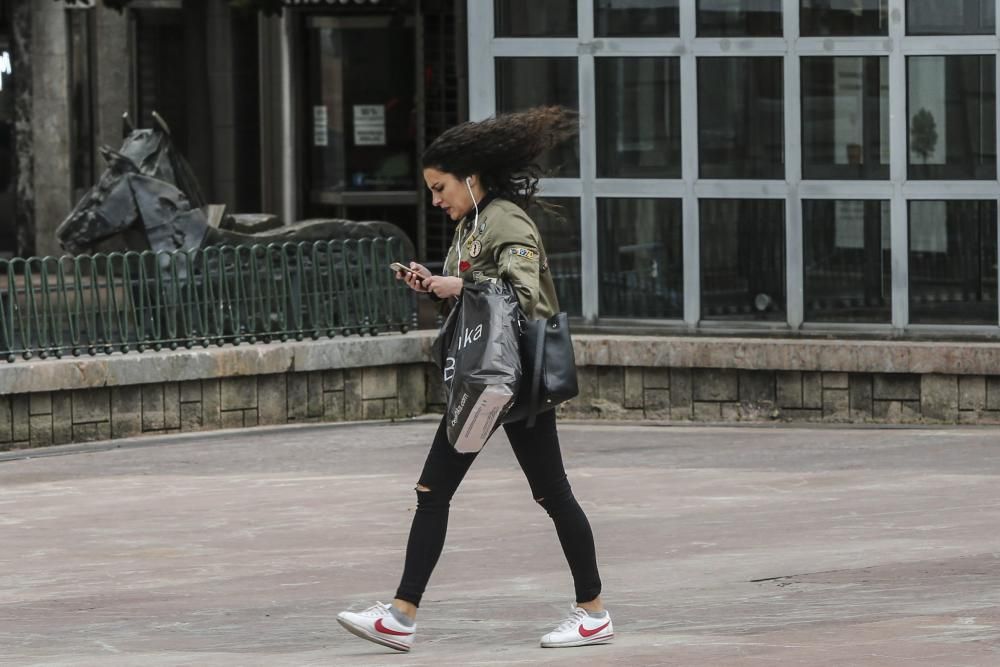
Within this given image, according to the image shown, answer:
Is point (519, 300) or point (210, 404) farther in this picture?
point (210, 404)

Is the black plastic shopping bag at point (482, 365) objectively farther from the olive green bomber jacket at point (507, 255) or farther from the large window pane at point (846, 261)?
the large window pane at point (846, 261)

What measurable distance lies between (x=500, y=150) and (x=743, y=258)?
21.3 ft

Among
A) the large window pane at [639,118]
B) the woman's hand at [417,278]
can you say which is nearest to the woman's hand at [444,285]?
the woman's hand at [417,278]

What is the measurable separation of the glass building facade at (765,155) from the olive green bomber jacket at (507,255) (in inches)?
251

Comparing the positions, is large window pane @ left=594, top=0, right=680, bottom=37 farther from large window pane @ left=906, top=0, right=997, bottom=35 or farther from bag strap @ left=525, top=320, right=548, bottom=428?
bag strap @ left=525, top=320, right=548, bottom=428

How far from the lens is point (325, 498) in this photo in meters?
9.81

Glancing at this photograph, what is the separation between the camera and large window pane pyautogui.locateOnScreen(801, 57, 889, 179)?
12508 mm

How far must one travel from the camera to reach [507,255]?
6.27m

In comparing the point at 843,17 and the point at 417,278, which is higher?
the point at 843,17

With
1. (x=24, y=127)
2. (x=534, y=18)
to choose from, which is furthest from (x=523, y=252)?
(x=24, y=127)

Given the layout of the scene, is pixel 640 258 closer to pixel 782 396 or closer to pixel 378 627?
pixel 782 396

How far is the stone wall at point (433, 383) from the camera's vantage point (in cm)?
1153

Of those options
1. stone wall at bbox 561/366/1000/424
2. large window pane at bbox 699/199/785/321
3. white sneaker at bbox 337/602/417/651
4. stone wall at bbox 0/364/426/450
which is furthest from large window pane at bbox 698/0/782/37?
white sneaker at bbox 337/602/417/651

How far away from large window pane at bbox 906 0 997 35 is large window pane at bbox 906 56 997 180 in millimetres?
159
